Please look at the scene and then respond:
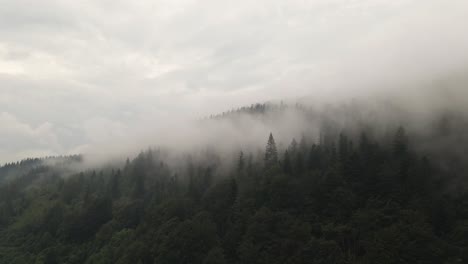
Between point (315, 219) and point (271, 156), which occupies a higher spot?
point (271, 156)

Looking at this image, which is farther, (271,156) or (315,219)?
(271,156)

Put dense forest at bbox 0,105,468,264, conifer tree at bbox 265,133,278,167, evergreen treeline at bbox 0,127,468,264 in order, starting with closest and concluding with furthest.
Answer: evergreen treeline at bbox 0,127,468,264
dense forest at bbox 0,105,468,264
conifer tree at bbox 265,133,278,167

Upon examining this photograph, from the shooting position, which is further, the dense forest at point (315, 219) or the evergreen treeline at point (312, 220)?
the dense forest at point (315, 219)

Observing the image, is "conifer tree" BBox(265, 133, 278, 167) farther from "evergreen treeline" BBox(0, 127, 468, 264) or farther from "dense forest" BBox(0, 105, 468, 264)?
"evergreen treeline" BBox(0, 127, 468, 264)

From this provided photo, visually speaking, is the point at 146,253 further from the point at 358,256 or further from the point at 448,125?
the point at 448,125

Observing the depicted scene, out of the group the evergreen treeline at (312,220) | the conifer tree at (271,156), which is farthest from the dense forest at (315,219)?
the conifer tree at (271,156)

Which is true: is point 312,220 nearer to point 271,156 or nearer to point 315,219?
point 315,219

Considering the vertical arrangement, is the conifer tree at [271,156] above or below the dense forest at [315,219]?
above

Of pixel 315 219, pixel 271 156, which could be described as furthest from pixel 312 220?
pixel 271 156

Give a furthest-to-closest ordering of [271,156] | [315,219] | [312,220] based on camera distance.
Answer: [271,156] < [312,220] < [315,219]

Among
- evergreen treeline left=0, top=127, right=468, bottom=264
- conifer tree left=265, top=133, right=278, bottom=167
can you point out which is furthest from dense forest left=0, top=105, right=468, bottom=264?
conifer tree left=265, top=133, right=278, bottom=167

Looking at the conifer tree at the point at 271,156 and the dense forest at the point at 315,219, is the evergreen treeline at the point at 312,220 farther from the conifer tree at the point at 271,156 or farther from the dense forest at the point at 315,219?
the conifer tree at the point at 271,156

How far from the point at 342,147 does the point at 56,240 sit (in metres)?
129

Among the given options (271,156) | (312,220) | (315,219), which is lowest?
(312,220)
